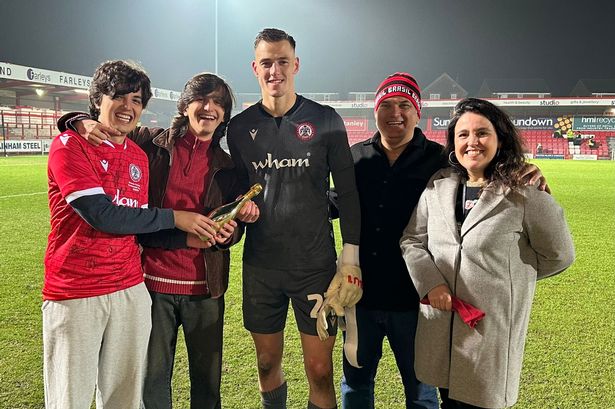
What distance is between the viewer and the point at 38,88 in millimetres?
34219

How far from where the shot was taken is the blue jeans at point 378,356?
7.92 feet

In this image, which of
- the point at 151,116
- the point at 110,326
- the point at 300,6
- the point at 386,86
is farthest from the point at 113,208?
the point at 300,6

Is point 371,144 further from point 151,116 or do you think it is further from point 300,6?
point 300,6

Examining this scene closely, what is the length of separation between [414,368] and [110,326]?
Answer: 1380 millimetres

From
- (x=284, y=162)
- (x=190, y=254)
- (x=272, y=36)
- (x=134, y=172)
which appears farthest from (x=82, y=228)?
(x=272, y=36)

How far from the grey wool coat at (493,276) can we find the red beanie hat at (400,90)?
73cm

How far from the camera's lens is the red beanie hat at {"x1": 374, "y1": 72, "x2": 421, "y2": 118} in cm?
260

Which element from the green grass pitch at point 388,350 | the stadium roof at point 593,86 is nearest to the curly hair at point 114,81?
the green grass pitch at point 388,350

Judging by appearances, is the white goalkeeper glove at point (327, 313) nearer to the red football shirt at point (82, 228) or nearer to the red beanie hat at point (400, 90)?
the red football shirt at point (82, 228)

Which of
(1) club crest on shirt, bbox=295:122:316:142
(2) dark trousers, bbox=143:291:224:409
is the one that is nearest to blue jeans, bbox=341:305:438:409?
(2) dark trousers, bbox=143:291:224:409

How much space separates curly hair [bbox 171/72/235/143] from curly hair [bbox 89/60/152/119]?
0.87 ft

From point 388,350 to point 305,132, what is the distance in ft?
7.00

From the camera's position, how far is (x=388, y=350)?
3824 millimetres

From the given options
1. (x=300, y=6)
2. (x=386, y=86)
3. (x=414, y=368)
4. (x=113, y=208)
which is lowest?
(x=414, y=368)
